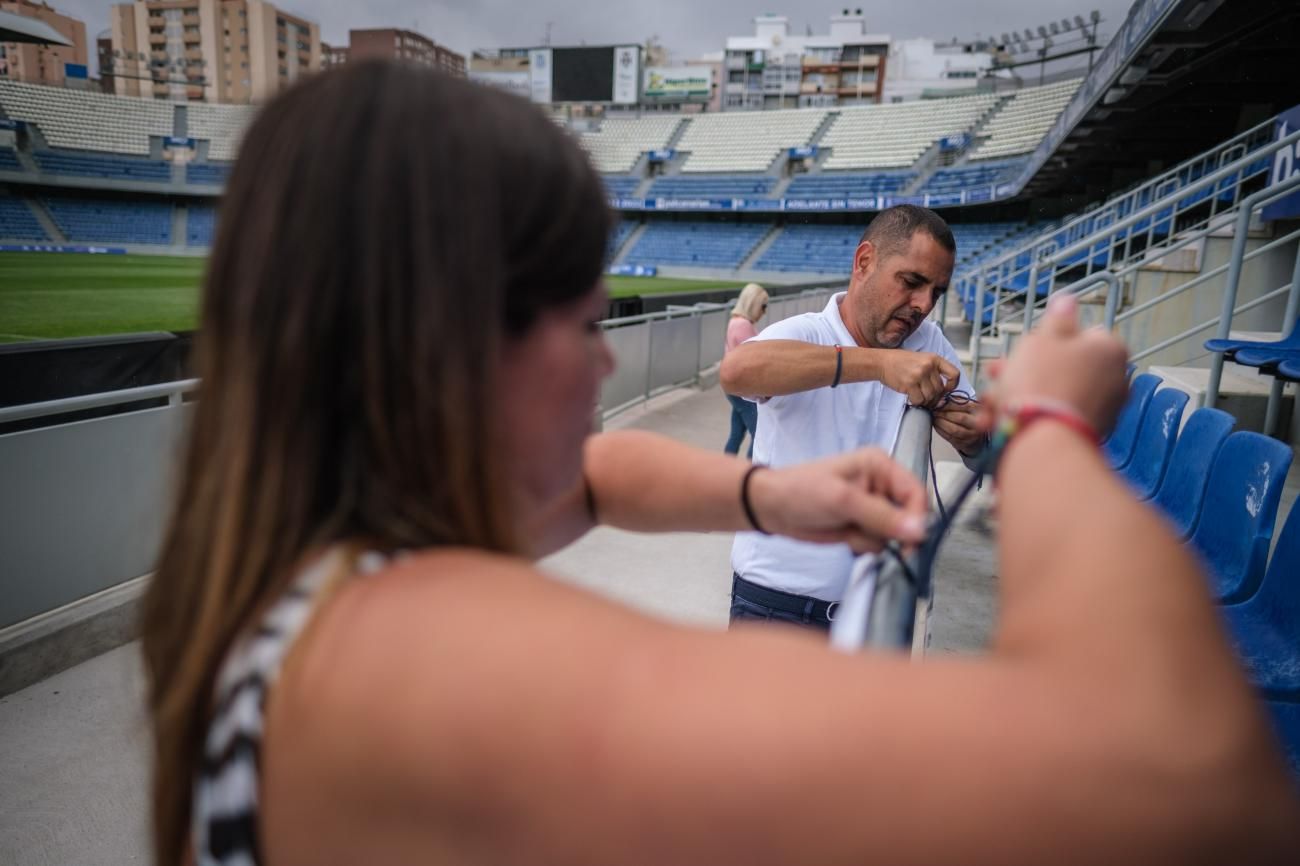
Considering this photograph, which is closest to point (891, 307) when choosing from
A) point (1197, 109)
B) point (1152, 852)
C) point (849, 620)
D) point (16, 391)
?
point (849, 620)

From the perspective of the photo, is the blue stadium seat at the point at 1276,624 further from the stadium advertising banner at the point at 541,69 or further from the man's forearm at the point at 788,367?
the stadium advertising banner at the point at 541,69

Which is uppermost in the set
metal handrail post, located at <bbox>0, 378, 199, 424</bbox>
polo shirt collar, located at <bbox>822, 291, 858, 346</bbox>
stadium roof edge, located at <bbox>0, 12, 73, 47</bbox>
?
stadium roof edge, located at <bbox>0, 12, 73, 47</bbox>

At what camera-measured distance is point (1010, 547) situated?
0.59 m

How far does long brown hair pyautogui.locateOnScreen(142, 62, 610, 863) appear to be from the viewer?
2.10 ft

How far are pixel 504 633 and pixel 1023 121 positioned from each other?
43.2 meters

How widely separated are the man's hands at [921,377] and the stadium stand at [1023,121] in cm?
3782

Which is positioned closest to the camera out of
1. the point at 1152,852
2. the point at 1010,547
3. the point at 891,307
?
the point at 1152,852

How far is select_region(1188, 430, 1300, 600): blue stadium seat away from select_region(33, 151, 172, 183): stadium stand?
197 feet

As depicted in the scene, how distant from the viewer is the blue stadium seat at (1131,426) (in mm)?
4395

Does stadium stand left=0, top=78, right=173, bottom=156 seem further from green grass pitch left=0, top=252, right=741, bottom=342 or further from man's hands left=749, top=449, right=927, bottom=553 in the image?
man's hands left=749, top=449, right=927, bottom=553

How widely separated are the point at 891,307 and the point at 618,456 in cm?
147

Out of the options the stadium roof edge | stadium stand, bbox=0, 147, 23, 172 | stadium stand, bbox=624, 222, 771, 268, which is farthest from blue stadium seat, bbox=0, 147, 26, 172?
stadium stand, bbox=624, 222, 771, 268

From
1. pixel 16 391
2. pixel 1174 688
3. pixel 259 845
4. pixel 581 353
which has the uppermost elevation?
pixel 581 353

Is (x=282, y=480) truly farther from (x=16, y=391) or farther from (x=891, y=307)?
(x=16, y=391)
